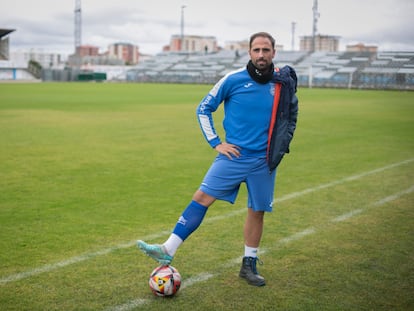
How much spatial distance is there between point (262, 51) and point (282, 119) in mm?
648

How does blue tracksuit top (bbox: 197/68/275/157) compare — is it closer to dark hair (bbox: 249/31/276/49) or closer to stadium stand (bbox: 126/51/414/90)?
dark hair (bbox: 249/31/276/49)

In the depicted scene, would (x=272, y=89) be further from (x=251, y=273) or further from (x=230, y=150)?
(x=251, y=273)

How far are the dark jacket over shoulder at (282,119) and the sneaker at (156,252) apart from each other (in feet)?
4.06

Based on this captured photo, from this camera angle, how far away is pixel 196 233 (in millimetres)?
6488

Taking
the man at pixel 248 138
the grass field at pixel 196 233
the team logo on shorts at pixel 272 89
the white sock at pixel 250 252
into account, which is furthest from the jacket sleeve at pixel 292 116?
the grass field at pixel 196 233

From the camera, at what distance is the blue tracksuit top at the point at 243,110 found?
489cm

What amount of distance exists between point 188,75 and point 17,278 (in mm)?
73561

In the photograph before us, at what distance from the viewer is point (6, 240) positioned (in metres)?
6.08

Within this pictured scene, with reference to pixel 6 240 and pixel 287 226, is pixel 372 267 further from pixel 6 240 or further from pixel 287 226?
pixel 6 240

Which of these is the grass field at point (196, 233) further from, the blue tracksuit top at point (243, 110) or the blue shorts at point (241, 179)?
the blue tracksuit top at point (243, 110)

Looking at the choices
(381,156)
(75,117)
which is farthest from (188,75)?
(381,156)

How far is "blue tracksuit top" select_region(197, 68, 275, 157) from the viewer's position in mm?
4887

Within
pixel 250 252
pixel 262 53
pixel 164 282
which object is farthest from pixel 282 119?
pixel 164 282

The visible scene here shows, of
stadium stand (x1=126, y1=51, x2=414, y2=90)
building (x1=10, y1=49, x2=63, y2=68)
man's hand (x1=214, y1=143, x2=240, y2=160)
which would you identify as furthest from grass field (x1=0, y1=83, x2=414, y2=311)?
building (x1=10, y1=49, x2=63, y2=68)
